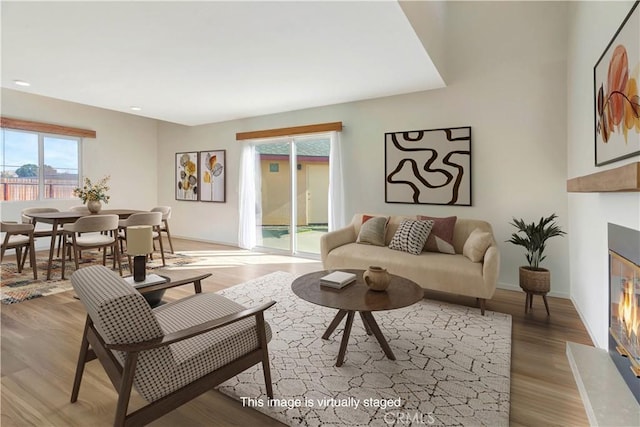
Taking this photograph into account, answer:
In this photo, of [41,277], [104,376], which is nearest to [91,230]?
[41,277]

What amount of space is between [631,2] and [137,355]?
9.57 feet

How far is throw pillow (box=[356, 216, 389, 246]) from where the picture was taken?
3.85 m

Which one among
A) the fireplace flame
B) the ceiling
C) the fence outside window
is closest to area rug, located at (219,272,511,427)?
the fireplace flame

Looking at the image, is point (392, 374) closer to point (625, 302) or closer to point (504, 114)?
point (625, 302)

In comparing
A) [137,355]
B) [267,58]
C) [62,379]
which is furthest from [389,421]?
[267,58]

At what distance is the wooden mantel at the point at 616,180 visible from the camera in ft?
3.85

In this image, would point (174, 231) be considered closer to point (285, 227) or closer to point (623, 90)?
point (285, 227)

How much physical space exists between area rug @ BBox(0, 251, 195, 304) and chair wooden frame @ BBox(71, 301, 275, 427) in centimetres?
245

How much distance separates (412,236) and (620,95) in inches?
81.6

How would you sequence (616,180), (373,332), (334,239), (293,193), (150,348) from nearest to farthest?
(150,348) < (616,180) < (373,332) < (334,239) < (293,193)

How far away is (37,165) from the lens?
5738mm

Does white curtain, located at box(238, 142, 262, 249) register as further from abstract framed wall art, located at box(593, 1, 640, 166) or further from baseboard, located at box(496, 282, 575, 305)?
abstract framed wall art, located at box(593, 1, 640, 166)

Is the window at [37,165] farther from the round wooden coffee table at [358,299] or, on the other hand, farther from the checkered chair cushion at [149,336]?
the round wooden coffee table at [358,299]

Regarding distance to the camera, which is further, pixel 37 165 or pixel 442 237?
pixel 37 165
